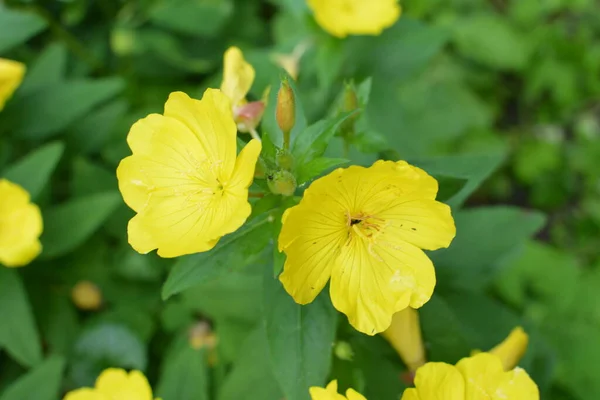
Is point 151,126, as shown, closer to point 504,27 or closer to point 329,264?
point 329,264

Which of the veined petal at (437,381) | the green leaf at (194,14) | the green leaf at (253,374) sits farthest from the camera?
the green leaf at (194,14)

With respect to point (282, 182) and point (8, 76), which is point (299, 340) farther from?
point (8, 76)

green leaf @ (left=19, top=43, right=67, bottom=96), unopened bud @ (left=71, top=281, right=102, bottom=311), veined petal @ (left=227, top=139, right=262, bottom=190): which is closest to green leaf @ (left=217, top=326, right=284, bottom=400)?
veined petal @ (left=227, top=139, right=262, bottom=190)

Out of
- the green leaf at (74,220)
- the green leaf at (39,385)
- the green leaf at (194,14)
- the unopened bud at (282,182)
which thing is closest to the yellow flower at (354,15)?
the green leaf at (194,14)

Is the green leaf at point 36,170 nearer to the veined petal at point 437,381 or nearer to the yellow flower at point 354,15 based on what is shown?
the yellow flower at point 354,15

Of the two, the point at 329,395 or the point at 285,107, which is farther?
the point at 285,107

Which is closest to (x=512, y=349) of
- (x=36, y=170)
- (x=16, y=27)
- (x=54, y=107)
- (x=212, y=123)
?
(x=212, y=123)
